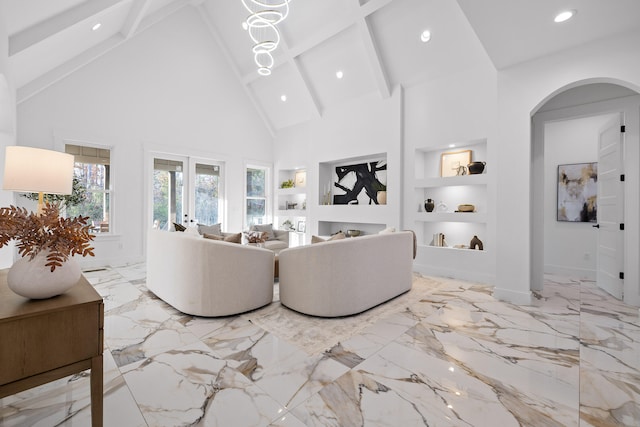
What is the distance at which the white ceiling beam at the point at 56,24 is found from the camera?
3012 mm

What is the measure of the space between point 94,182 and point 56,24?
9.05ft

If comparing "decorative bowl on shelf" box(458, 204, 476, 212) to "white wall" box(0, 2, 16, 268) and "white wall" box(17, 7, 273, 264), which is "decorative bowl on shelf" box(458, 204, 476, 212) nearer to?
"white wall" box(17, 7, 273, 264)

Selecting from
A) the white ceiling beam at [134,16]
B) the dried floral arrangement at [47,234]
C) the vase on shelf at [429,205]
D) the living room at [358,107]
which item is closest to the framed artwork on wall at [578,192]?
the living room at [358,107]

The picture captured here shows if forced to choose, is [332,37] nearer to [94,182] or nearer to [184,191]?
[184,191]

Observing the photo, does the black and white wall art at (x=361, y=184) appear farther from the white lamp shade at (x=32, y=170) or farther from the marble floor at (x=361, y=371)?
the white lamp shade at (x=32, y=170)

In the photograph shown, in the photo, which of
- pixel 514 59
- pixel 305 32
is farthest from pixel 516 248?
pixel 305 32

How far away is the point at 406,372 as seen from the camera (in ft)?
6.50

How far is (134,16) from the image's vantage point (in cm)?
456

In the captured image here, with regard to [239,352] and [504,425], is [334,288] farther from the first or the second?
[504,425]

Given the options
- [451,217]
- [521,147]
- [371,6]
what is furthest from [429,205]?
[371,6]

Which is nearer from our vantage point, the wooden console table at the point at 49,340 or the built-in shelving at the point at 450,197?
the wooden console table at the point at 49,340

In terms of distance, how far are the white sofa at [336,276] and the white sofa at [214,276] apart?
0.27 metres

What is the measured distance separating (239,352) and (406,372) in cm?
120

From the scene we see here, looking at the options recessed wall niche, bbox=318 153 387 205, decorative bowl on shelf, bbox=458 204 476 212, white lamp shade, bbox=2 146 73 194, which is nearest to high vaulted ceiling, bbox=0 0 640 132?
recessed wall niche, bbox=318 153 387 205
